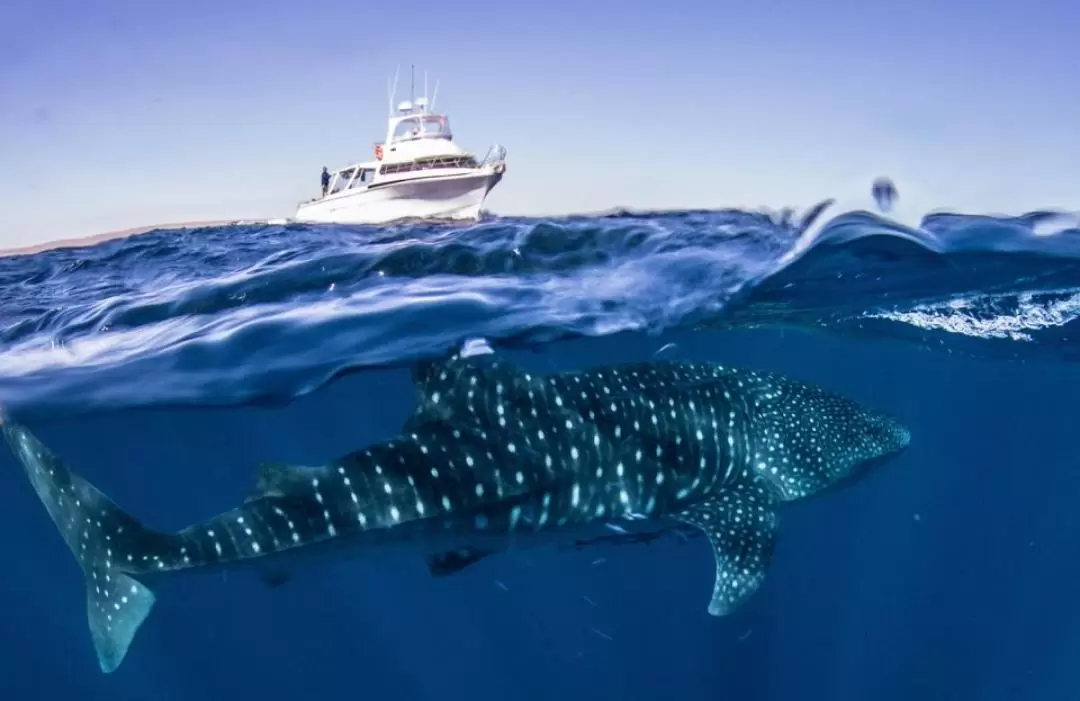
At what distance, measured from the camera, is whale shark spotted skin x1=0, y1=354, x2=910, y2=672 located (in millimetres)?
6098

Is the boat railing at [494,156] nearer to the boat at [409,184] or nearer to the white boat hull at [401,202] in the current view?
the boat at [409,184]

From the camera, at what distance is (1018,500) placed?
51094mm

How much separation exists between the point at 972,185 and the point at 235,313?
30.6 feet

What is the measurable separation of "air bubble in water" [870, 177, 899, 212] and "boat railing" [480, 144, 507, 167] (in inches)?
162

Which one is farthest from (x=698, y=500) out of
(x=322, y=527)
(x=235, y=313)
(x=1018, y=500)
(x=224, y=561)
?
(x=1018, y=500)

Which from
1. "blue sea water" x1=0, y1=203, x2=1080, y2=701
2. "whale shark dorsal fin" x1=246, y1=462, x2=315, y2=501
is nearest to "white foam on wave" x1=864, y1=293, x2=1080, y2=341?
"blue sea water" x1=0, y1=203, x2=1080, y2=701

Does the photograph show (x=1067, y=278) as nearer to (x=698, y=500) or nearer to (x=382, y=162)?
(x=698, y=500)

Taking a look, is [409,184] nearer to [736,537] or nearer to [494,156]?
[494,156]

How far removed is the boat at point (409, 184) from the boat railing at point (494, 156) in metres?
0.04

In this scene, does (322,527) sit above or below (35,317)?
below

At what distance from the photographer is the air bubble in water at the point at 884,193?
8.49 m

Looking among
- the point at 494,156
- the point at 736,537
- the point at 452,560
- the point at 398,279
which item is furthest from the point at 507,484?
the point at 398,279

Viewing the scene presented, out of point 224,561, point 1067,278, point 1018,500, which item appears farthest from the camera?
point 1018,500

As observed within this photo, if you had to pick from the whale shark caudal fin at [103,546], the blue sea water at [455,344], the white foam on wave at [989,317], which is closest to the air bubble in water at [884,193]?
the blue sea water at [455,344]
